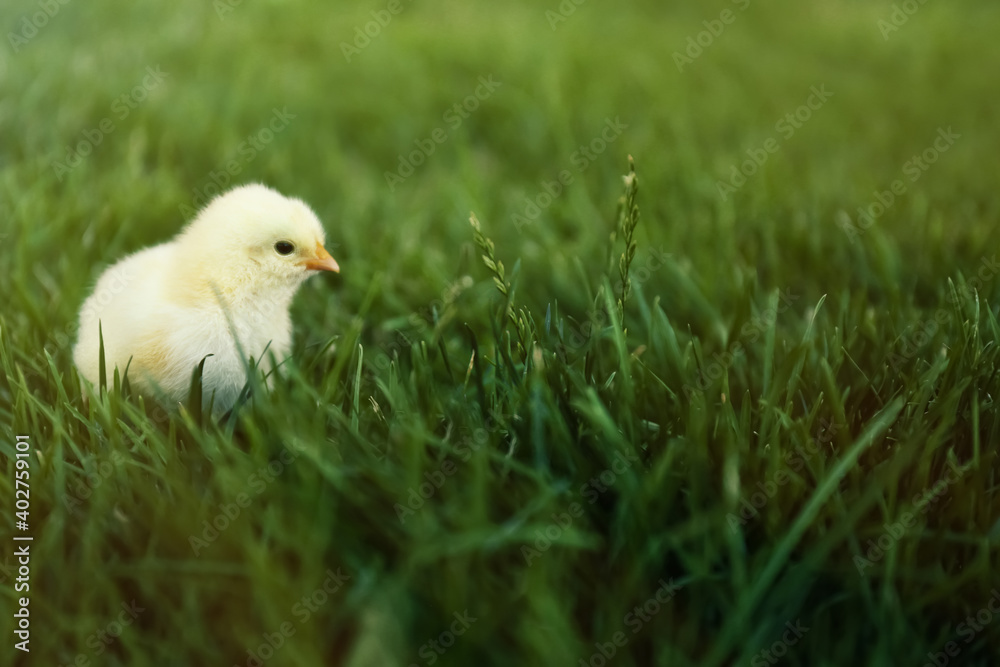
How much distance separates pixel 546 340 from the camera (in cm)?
191

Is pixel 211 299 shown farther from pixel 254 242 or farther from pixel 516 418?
pixel 516 418

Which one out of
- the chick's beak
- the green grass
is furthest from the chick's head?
the green grass

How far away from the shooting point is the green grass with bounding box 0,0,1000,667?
4.57ft

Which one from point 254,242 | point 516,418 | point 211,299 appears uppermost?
point 254,242

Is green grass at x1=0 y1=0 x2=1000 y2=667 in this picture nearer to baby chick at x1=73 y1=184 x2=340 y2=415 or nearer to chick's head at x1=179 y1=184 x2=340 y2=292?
baby chick at x1=73 y1=184 x2=340 y2=415

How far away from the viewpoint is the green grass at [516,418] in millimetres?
1392

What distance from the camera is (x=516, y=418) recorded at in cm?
164

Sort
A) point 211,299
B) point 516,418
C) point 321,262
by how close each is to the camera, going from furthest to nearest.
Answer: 1. point 321,262
2. point 211,299
3. point 516,418

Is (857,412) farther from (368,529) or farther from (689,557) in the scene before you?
(368,529)

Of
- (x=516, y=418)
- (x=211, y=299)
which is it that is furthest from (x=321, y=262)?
(x=516, y=418)

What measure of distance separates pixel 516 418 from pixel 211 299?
804 mm

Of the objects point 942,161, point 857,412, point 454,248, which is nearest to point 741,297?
point 857,412

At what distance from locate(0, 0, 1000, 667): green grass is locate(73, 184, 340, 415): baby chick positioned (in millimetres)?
99

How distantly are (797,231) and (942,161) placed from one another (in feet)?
3.24
